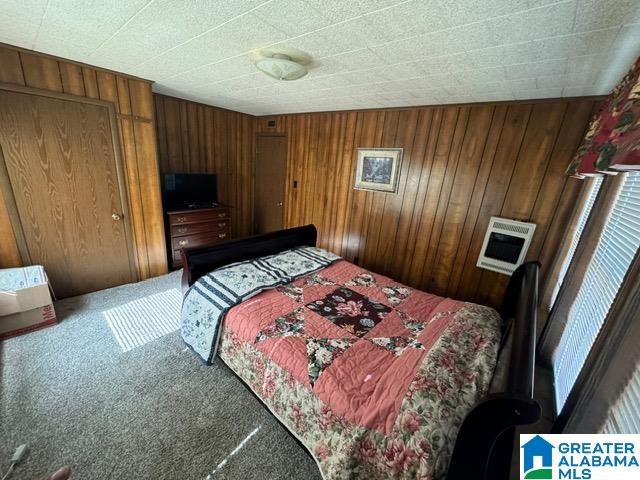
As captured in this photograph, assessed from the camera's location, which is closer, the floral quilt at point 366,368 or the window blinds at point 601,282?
the floral quilt at point 366,368

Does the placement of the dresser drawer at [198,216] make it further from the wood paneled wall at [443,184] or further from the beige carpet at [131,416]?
the beige carpet at [131,416]

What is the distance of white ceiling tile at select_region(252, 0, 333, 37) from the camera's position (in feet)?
3.90

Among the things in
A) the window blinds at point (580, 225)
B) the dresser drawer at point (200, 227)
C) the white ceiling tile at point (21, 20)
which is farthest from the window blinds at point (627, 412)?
the dresser drawer at point (200, 227)

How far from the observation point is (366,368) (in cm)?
130

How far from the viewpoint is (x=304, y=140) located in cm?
379

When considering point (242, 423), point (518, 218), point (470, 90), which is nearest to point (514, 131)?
point (470, 90)

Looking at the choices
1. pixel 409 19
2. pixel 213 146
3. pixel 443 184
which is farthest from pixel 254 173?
pixel 409 19

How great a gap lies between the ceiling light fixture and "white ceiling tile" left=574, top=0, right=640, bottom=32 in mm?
Answer: 1400

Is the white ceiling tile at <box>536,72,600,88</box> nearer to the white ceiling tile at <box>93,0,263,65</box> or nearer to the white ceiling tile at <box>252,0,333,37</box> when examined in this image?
the white ceiling tile at <box>252,0,333,37</box>

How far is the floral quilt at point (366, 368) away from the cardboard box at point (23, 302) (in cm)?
166

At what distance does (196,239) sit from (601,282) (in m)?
3.94

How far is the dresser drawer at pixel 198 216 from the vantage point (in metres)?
3.27

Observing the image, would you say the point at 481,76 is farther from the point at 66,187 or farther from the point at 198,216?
the point at 66,187

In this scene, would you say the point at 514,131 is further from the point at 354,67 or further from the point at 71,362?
the point at 71,362
